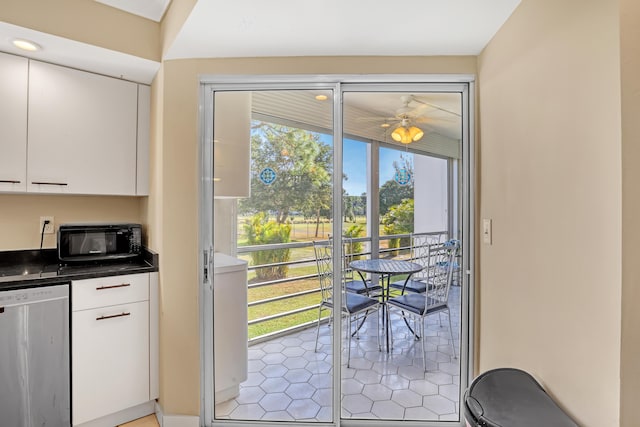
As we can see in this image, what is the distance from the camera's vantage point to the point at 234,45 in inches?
69.6

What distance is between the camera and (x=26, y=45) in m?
1.73

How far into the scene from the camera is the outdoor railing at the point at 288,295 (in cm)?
207

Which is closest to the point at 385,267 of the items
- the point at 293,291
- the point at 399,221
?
the point at 399,221

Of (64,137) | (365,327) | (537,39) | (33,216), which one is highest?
(537,39)

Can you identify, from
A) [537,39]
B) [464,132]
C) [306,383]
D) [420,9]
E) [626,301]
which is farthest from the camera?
[306,383]

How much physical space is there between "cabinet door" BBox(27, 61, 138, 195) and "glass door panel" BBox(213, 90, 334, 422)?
0.67m

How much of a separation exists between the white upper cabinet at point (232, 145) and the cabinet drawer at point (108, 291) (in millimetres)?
730

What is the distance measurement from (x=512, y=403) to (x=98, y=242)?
2.43 m

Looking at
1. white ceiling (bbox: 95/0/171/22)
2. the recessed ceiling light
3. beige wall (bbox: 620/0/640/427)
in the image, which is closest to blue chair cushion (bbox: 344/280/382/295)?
beige wall (bbox: 620/0/640/427)

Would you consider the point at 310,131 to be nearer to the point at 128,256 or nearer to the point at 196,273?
the point at 196,273

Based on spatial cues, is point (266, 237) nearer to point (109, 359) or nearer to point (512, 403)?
point (109, 359)

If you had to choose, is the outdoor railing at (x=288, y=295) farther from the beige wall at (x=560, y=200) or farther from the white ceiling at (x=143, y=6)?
the white ceiling at (x=143, y=6)

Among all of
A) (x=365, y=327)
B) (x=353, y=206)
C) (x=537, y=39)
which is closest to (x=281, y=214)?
(x=353, y=206)

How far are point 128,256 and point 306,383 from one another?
1.48m
